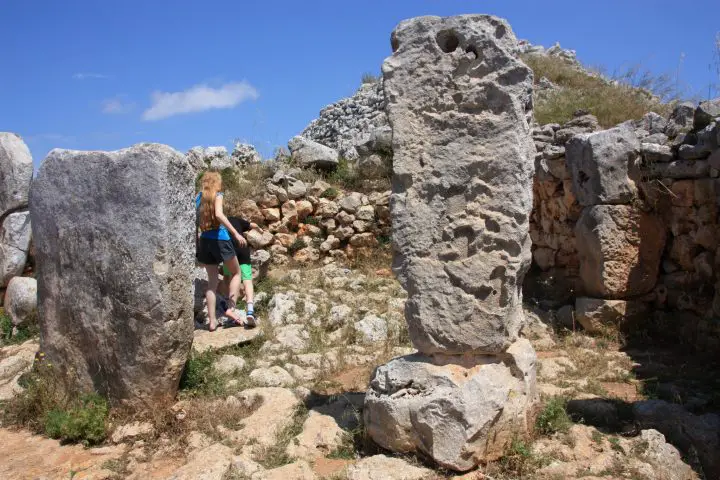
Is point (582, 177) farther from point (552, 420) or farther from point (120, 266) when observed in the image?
point (120, 266)

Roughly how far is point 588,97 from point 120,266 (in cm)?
848

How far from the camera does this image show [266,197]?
9406mm

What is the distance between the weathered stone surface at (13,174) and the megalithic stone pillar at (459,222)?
5.59 metres

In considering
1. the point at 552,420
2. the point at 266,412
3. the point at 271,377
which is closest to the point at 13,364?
the point at 271,377

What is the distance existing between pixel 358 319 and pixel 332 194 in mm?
3263

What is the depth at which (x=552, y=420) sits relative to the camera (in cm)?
389

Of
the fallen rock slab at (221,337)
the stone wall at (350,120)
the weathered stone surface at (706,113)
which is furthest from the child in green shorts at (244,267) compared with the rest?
the weathered stone surface at (706,113)

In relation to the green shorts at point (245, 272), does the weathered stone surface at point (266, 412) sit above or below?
below

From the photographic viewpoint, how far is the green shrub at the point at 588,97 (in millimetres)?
9312

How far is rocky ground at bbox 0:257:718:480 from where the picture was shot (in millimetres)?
3602

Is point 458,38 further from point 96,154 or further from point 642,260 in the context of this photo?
point 642,260

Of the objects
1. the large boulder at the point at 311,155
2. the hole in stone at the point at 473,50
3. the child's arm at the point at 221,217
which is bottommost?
the child's arm at the point at 221,217

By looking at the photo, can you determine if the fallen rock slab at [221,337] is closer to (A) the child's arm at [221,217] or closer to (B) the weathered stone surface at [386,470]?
(A) the child's arm at [221,217]

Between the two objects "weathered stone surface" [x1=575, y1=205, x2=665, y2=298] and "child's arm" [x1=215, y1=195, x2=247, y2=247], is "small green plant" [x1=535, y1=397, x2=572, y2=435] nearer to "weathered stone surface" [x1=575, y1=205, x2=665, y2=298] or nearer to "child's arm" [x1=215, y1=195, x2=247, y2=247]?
"weathered stone surface" [x1=575, y1=205, x2=665, y2=298]
